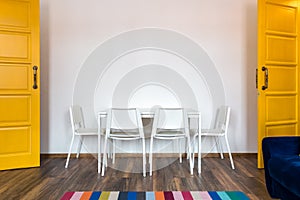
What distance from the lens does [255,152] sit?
12.7 ft

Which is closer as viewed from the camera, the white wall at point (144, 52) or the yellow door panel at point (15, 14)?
the yellow door panel at point (15, 14)

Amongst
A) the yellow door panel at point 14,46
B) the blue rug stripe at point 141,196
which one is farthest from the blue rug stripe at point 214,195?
the yellow door panel at point 14,46

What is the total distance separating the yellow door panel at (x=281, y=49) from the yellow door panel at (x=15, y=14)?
2.97 m

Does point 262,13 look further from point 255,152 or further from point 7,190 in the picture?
point 7,190

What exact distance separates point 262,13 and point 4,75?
3.18 m

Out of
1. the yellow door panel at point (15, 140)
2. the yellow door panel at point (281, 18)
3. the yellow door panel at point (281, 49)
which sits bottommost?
the yellow door panel at point (15, 140)

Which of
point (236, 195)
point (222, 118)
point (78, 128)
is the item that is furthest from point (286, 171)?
point (78, 128)

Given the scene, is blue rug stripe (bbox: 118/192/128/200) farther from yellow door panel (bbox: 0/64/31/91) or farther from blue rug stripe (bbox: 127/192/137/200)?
yellow door panel (bbox: 0/64/31/91)

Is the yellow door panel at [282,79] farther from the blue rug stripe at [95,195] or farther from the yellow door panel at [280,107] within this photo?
the blue rug stripe at [95,195]

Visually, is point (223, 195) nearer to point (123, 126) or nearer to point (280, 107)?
point (280, 107)

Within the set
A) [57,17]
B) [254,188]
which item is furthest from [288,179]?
[57,17]

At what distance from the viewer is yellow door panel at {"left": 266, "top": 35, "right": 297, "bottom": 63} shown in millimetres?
3193

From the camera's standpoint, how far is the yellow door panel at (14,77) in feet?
10.2

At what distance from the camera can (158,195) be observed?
2.26 m
